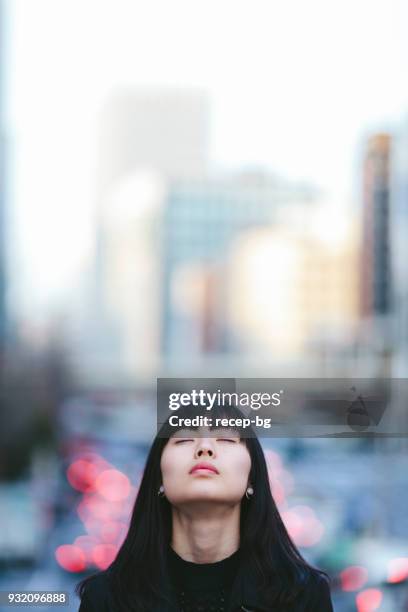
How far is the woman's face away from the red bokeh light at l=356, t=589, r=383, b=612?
308 millimetres

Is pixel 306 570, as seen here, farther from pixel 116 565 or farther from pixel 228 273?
pixel 228 273

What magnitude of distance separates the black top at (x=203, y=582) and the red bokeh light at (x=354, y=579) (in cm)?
33

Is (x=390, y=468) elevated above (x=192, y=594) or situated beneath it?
situated beneath

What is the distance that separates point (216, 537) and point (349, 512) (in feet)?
33.6

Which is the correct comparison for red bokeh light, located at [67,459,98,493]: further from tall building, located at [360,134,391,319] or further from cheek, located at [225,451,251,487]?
tall building, located at [360,134,391,319]

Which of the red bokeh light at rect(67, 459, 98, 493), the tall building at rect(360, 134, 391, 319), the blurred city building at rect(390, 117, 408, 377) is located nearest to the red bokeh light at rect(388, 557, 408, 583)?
Result: the red bokeh light at rect(67, 459, 98, 493)

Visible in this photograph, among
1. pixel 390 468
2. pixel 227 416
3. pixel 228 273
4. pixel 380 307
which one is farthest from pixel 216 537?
pixel 228 273

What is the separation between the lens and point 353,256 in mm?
66125

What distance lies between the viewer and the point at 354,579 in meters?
1.83

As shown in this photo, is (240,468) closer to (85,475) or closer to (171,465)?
(171,465)

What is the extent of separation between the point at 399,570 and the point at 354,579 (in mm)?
112

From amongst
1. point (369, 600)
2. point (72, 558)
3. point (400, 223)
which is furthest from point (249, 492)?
point (400, 223)

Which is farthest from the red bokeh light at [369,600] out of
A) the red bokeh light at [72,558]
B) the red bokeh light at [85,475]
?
the red bokeh light at [85,475]

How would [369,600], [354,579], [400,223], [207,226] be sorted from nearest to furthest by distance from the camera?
1. [369,600]
2. [354,579]
3. [400,223]
4. [207,226]
